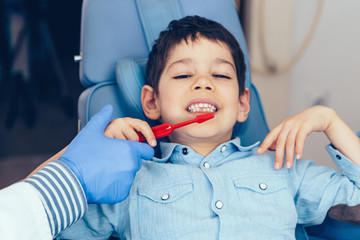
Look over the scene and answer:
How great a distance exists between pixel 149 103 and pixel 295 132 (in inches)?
15.7

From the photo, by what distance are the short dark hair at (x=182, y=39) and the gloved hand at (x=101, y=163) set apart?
0.31 meters

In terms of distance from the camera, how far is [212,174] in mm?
891

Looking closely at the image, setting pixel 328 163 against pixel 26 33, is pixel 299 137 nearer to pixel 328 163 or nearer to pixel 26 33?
pixel 328 163

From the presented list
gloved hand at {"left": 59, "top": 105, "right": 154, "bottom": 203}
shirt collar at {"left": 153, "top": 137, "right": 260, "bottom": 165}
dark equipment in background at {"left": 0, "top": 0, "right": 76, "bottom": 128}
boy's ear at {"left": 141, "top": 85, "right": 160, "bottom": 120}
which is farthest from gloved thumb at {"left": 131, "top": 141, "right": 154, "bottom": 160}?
dark equipment in background at {"left": 0, "top": 0, "right": 76, "bottom": 128}

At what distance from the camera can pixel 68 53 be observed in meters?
2.71

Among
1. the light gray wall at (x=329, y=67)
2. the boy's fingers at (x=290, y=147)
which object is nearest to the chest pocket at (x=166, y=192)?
the boy's fingers at (x=290, y=147)

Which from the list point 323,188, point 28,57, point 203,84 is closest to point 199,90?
point 203,84

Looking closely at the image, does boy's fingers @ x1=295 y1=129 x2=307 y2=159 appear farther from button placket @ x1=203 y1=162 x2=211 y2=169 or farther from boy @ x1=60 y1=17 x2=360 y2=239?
button placket @ x1=203 y1=162 x2=211 y2=169

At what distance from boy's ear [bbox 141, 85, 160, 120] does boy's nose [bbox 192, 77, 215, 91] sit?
15 cm

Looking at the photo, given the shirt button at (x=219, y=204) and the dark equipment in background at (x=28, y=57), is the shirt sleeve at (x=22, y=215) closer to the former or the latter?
the shirt button at (x=219, y=204)

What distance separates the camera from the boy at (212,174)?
2.80ft

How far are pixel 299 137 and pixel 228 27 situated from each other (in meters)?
0.51

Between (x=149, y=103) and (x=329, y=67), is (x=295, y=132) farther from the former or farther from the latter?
(x=329, y=67)

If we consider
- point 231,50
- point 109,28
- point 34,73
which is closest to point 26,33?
point 34,73
